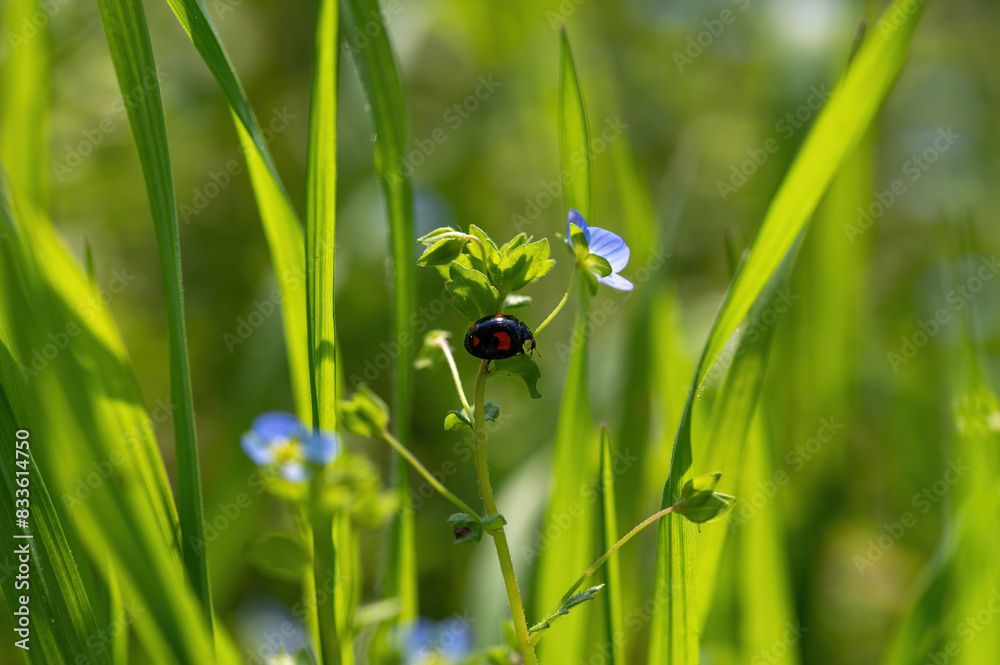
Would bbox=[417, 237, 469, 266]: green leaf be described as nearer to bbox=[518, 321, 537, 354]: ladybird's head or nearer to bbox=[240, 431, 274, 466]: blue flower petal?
bbox=[518, 321, 537, 354]: ladybird's head

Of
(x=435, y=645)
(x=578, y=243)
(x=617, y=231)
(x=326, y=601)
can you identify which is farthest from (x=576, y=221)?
(x=617, y=231)

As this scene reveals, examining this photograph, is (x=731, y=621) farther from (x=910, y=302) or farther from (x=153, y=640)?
(x=910, y=302)

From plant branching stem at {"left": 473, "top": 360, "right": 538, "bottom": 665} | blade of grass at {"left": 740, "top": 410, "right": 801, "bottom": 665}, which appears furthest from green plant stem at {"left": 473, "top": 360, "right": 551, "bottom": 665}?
blade of grass at {"left": 740, "top": 410, "right": 801, "bottom": 665}

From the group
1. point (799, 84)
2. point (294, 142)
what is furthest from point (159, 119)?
point (294, 142)

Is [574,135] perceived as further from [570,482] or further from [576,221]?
[570,482]

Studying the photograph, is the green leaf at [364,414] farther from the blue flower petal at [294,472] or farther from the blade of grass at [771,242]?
the blade of grass at [771,242]

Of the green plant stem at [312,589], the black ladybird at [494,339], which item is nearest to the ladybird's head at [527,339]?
the black ladybird at [494,339]
